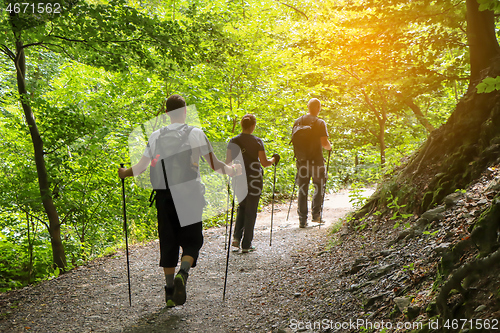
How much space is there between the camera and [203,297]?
4.59m

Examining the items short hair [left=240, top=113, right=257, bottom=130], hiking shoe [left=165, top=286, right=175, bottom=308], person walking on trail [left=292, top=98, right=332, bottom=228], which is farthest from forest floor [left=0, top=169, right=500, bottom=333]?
short hair [left=240, top=113, right=257, bottom=130]

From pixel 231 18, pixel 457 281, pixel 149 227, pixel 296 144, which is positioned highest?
pixel 231 18

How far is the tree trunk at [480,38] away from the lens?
4438mm

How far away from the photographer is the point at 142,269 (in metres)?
5.99

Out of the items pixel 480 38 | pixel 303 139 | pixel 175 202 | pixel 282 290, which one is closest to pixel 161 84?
pixel 303 139

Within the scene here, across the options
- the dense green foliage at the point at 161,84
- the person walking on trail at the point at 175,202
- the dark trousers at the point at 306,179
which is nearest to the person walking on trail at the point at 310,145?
the dark trousers at the point at 306,179

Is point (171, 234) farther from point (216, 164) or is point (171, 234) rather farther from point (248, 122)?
point (248, 122)

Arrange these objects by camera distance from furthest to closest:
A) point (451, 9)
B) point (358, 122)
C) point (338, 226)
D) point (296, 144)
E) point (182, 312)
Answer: point (358, 122) < point (296, 144) < point (338, 226) < point (451, 9) < point (182, 312)

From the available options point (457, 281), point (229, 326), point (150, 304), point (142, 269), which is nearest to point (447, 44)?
point (457, 281)

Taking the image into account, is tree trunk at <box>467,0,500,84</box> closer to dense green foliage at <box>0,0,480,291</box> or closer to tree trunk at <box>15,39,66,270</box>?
dense green foliage at <box>0,0,480,291</box>

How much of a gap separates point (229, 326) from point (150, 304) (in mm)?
1243

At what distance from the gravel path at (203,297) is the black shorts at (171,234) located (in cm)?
68

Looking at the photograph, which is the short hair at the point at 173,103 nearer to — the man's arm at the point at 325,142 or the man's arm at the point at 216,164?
the man's arm at the point at 216,164

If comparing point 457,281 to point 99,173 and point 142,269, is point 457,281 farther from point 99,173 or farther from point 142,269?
point 99,173
